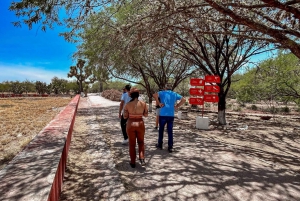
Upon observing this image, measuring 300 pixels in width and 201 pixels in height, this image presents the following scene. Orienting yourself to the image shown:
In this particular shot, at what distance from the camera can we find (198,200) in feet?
10.9

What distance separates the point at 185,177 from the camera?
4.17 metres

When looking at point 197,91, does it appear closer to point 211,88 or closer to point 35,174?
point 211,88

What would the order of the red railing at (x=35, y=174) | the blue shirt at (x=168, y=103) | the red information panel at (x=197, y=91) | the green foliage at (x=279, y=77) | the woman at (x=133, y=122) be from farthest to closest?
the green foliage at (x=279, y=77)
the red information panel at (x=197, y=91)
the blue shirt at (x=168, y=103)
the woman at (x=133, y=122)
the red railing at (x=35, y=174)

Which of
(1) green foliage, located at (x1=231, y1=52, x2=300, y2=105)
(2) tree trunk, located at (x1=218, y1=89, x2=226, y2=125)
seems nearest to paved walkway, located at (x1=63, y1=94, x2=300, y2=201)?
(2) tree trunk, located at (x1=218, y1=89, x2=226, y2=125)

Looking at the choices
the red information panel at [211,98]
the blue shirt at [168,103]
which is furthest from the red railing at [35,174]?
the red information panel at [211,98]

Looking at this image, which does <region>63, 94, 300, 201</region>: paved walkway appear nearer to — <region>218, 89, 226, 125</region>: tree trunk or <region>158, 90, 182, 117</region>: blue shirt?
<region>158, 90, 182, 117</region>: blue shirt

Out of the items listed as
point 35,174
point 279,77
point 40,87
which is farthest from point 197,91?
point 40,87

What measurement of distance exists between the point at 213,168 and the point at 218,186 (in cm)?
91

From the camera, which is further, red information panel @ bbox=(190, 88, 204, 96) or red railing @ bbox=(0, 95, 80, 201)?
red information panel @ bbox=(190, 88, 204, 96)

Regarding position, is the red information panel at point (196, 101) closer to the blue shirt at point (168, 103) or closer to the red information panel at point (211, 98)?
the red information panel at point (211, 98)

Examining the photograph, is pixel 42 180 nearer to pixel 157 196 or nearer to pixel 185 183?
pixel 157 196

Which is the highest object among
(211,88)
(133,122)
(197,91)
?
(211,88)

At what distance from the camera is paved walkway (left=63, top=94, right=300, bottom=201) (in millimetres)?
3480

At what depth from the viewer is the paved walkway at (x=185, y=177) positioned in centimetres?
348
